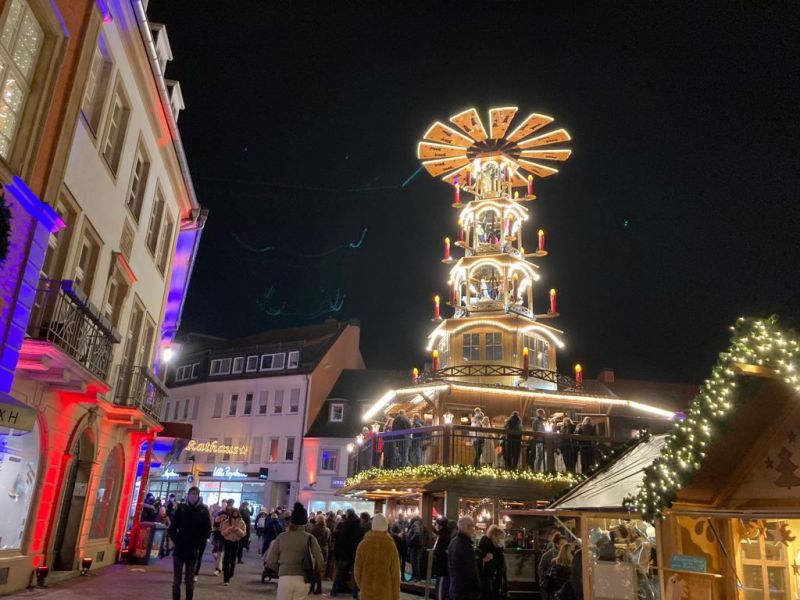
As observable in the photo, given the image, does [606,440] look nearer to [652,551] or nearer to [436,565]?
[436,565]

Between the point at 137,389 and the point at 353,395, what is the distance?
86.7 feet

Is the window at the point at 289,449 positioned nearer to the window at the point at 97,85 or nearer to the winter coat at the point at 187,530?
the window at the point at 97,85

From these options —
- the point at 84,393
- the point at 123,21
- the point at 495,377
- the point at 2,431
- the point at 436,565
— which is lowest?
the point at 436,565

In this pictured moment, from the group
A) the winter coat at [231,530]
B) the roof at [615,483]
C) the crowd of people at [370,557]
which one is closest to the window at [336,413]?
the crowd of people at [370,557]

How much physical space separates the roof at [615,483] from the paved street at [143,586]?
725 centimetres

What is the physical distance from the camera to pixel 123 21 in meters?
14.3

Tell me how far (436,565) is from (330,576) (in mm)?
6938

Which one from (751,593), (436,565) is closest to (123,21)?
(436,565)

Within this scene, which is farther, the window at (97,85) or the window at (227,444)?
the window at (227,444)

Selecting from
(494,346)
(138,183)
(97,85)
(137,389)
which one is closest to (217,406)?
(494,346)

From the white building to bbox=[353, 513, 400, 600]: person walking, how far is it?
102ft

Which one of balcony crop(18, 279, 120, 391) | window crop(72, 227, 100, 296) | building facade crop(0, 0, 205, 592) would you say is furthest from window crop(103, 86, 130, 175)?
balcony crop(18, 279, 120, 391)

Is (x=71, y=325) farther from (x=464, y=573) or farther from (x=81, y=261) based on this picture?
(x=464, y=573)

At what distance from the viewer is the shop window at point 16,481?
10.4m
